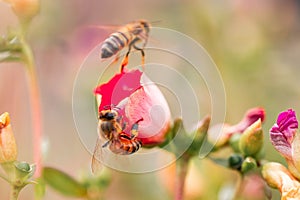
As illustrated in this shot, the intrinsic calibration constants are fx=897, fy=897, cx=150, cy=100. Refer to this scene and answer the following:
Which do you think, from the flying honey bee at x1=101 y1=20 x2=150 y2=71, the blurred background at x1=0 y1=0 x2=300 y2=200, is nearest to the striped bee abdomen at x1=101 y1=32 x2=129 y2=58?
the flying honey bee at x1=101 y1=20 x2=150 y2=71

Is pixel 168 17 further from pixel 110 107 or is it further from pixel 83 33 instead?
pixel 110 107

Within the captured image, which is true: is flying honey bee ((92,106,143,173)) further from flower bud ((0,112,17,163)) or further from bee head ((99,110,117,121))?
flower bud ((0,112,17,163))

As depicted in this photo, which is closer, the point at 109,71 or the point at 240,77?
the point at 109,71

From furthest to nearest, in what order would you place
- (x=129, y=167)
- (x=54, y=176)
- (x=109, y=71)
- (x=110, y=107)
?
1. (x=109, y=71)
2. (x=54, y=176)
3. (x=129, y=167)
4. (x=110, y=107)

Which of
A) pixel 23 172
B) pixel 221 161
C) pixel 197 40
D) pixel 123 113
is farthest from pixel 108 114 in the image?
pixel 197 40

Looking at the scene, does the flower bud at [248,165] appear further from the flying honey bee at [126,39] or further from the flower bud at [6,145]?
the flower bud at [6,145]

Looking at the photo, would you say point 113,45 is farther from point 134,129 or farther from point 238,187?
point 238,187

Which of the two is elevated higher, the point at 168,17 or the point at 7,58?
the point at 168,17

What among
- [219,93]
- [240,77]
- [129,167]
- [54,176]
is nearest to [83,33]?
[240,77]
